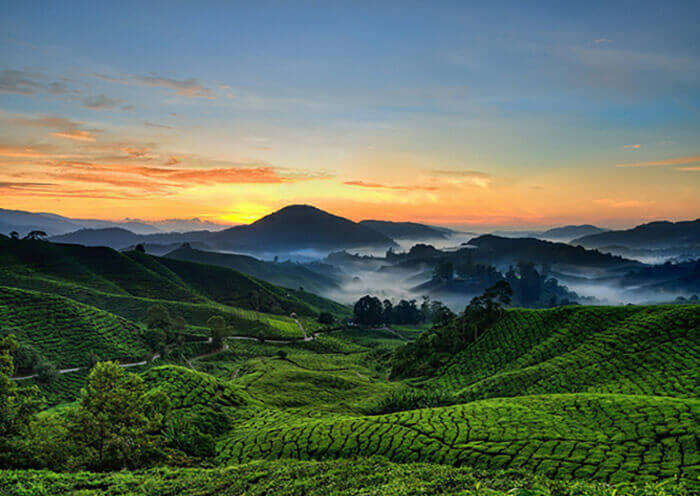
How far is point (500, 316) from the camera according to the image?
70.8 meters

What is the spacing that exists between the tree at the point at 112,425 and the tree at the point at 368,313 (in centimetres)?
→ 12864

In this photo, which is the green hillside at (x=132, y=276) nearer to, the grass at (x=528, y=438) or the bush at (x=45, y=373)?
the bush at (x=45, y=373)

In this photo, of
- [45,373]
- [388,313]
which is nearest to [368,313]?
[388,313]

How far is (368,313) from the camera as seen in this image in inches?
5969

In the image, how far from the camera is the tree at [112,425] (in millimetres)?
22344

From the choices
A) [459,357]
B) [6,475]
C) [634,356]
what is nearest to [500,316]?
[459,357]

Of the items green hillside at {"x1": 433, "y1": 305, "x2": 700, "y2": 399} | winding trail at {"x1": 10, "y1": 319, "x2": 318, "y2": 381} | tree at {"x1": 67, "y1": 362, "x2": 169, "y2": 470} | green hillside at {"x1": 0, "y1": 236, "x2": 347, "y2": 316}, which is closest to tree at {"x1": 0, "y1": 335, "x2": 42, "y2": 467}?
tree at {"x1": 67, "y1": 362, "x2": 169, "y2": 470}

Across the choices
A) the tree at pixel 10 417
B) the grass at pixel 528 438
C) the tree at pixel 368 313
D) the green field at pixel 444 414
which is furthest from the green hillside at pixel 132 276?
the grass at pixel 528 438

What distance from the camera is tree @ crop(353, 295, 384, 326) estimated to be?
151250 millimetres

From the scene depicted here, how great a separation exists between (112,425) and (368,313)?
434 feet

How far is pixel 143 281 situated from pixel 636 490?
16089cm

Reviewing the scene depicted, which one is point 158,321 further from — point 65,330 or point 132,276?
point 132,276

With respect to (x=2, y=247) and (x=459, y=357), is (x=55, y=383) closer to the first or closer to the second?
(x=459, y=357)

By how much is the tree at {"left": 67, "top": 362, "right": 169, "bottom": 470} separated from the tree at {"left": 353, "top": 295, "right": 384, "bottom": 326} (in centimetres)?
12864
